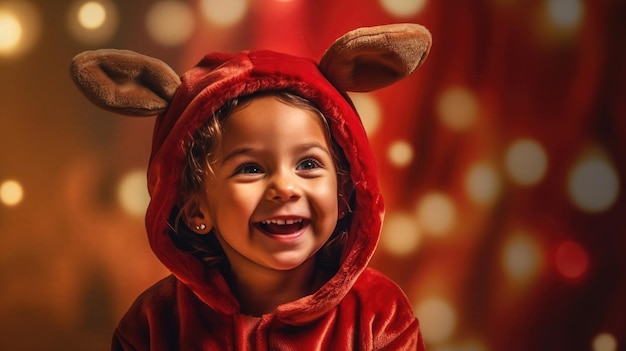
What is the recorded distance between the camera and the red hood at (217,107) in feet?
3.59

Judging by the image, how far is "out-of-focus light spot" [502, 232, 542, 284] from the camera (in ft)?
4.80

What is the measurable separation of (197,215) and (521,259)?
0.69 m

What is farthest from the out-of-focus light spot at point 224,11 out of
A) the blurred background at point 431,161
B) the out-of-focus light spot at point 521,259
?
the out-of-focus light spot at point 521,259

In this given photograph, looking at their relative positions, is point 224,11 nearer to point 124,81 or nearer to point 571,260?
point 124,81

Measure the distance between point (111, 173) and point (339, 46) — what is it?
59 cm

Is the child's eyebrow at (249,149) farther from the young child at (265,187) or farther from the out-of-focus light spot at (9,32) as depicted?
the out-of-focus light spot at (9,32)

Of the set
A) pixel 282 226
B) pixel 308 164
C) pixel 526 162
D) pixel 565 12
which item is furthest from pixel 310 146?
pixel 565 12

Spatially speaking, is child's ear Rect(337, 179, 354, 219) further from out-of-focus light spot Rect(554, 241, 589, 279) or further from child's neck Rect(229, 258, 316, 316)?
out-of-focus light spot Rect(554, 241, 589, 279)

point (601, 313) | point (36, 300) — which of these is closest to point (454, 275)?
point (601, 313)

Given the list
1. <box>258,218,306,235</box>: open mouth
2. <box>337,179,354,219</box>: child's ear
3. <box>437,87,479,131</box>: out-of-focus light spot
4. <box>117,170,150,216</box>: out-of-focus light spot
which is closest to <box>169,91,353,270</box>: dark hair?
<box>337,179,354,219</box>: child's ear

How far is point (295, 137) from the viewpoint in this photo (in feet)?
3.60

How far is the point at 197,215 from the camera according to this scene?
120 centimetres

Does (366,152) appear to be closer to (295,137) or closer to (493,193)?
(295,137)

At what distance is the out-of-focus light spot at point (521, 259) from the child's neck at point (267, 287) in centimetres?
46
